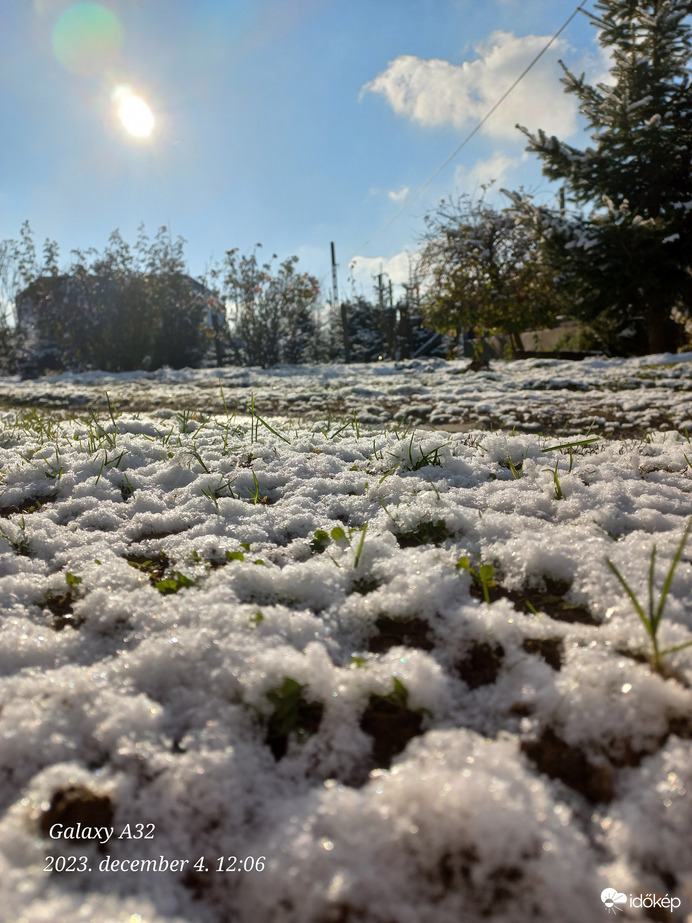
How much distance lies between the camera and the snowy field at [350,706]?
633 millimetres

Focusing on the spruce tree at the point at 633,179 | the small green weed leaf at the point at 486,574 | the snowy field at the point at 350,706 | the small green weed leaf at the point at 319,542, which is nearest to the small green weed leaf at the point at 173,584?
the snowy field at the point at 350,706

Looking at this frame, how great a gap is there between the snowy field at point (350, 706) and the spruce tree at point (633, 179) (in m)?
7.46

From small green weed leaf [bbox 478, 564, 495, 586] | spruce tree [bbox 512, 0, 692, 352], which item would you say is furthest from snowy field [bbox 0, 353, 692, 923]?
spruce tree [bbox 512, 0, 692, 352]

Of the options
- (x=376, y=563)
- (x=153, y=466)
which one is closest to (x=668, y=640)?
(x=376, y=563)

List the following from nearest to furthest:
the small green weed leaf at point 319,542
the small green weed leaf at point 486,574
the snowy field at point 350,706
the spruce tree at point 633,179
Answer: the snowy field at point 350,706 < the small green weed leaf at point 486,574 < the small green weed leaf at point 319,542 < the spruce tree at point 633,179

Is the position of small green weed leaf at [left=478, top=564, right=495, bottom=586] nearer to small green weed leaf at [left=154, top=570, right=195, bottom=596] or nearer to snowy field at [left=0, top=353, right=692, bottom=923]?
snowy field at [left=0, top=353, right=692, bottom=923]

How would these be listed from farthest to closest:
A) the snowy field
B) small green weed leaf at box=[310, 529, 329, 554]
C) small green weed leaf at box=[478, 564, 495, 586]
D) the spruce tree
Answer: the spruce tree, small green weed leaf at box=[310, 529, 329, 554], small green weed leaf at box=[478, 564, 495, 586], the snowy field

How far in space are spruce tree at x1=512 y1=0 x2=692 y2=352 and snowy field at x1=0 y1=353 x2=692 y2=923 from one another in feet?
24.5

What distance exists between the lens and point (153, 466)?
2174 mm

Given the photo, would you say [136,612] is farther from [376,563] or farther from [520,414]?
[520,414]

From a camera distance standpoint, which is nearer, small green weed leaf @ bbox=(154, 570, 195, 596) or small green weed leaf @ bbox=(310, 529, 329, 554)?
small green weed leaf @ bbox=(154, 570, 195, 596)

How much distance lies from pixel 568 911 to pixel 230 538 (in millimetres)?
1137

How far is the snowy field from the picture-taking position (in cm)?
63

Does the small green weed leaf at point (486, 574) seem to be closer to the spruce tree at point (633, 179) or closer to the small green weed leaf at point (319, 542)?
the small green weed leaf at point (319, 542)
